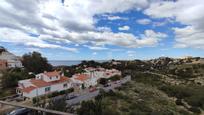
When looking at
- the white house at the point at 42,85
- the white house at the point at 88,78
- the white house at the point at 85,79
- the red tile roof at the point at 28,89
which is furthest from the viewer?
the white house at the point at 88,78

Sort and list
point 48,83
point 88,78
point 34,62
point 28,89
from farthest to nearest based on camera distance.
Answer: point 34,62
point 88,78
point 48,83
point 28,89

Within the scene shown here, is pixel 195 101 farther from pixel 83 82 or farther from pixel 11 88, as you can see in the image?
pixel 11 88

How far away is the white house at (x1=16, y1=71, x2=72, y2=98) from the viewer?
27627 mm

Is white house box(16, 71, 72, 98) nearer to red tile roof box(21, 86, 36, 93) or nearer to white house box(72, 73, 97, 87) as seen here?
red tile roof box(21, 86, 36, 93)

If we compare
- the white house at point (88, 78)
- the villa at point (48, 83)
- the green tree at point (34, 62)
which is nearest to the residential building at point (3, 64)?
the green tree at point (34, 62)

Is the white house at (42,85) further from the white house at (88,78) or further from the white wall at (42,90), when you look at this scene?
the white house at (88,78)

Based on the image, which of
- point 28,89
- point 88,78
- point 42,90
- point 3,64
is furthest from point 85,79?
point 3,64

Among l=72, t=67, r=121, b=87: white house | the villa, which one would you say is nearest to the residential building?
the villa

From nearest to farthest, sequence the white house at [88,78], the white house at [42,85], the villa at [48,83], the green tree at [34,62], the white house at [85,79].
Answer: the white house at [42,85] → the villa at [48,83] → the white house at [85,79] → the white house at [88,78] → the green tree at [34,62]

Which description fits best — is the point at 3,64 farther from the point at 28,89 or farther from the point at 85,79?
the point at 28,89

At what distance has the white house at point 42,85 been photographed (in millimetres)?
27627

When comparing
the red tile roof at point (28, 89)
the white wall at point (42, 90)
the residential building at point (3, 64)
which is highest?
the residential building at point (3, 64)

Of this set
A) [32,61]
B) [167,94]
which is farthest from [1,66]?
[167,94]

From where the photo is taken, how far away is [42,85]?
29.5 metres
